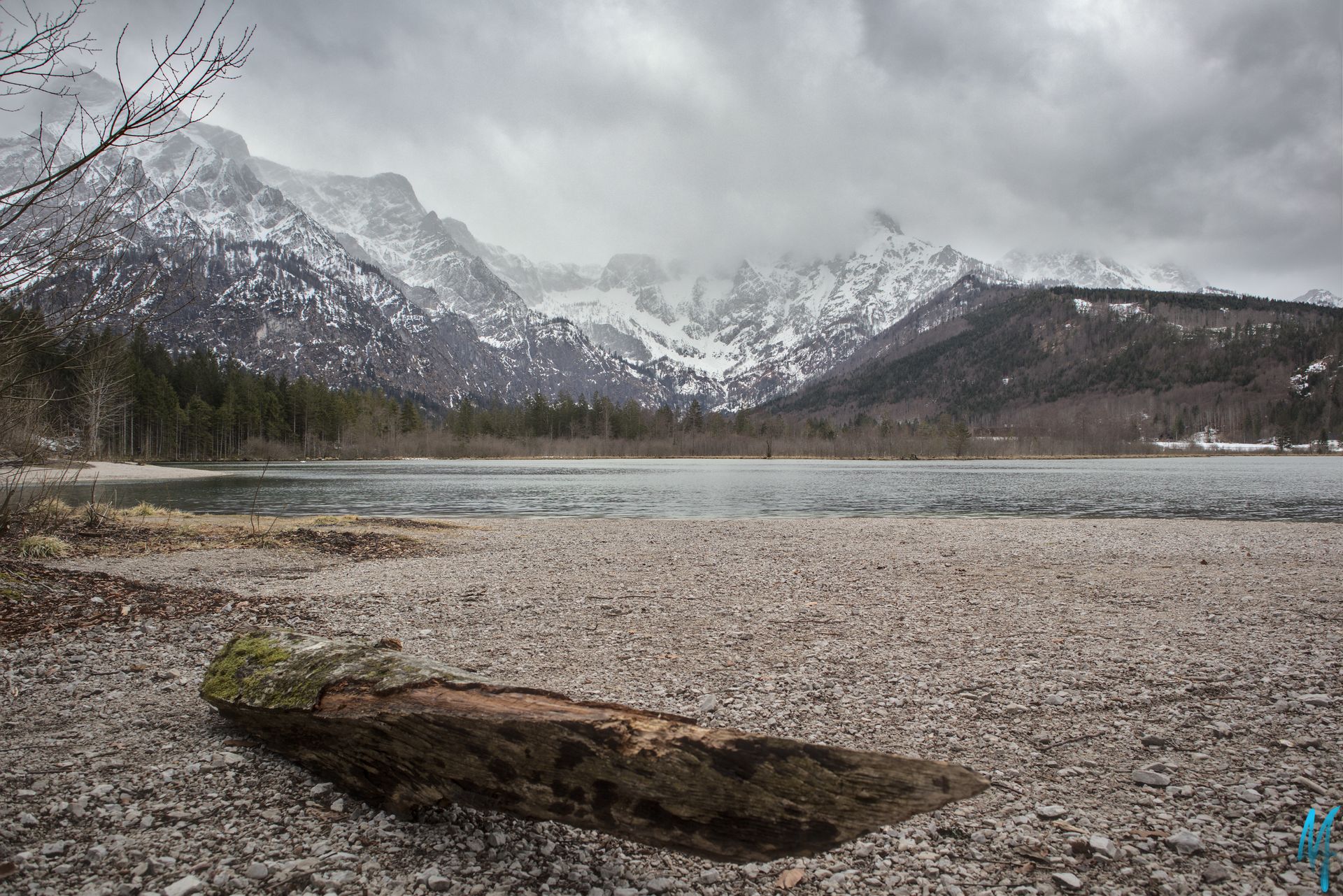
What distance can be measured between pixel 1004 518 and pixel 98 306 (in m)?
31.2

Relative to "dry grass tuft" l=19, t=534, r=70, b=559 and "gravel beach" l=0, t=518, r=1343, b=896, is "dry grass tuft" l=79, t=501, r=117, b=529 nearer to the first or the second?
"dry grass tuft" l=19, t=534, r=70, b=559

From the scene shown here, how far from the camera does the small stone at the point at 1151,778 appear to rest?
4.92 meters

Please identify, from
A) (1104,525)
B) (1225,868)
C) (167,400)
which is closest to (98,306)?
(1225,868)

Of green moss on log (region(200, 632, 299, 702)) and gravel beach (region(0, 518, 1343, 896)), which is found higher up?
green moss on log (region(200, 632, 299, 702))

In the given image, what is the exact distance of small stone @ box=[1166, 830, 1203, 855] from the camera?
4.07 meters

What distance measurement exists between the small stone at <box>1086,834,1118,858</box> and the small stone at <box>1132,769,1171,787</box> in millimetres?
1093

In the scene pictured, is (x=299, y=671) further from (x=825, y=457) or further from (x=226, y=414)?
(x=825, y=457)

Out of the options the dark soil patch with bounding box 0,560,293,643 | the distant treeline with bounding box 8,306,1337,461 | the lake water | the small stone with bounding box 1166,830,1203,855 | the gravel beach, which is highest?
the distant treeline with bounding box 8,306,1337,461

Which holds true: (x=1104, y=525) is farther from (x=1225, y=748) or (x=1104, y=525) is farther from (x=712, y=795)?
(x=712, y=795)

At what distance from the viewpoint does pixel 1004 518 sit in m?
29.3

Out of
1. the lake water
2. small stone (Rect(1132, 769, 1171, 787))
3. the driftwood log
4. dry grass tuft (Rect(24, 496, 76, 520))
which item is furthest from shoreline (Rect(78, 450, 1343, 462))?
small stone (Rect(1132, 769, 1171, 787))

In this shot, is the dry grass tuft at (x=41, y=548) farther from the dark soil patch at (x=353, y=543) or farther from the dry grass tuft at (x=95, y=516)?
the dark soil patch at (x=353, y=543)

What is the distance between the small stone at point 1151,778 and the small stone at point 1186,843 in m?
0.74

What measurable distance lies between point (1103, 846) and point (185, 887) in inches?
212
